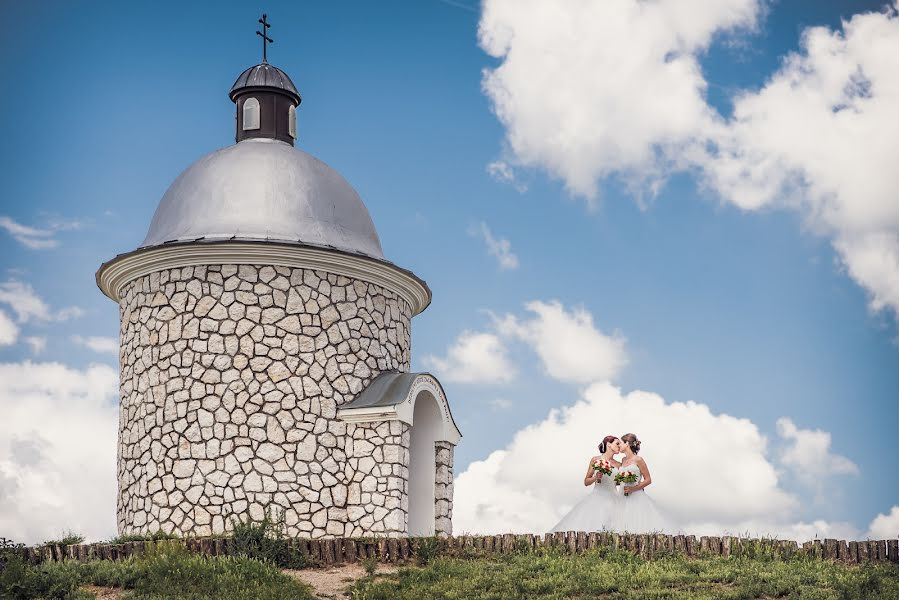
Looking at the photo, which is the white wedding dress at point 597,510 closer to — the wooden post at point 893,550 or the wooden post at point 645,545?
the wooden post at point 645,545

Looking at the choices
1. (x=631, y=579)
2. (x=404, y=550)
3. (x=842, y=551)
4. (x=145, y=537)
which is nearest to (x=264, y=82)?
(x=145, y=537)

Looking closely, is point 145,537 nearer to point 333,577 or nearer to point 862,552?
point 333,577

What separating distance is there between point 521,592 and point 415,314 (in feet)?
29.4

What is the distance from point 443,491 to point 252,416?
13.3 ft

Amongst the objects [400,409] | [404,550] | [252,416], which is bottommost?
[404,550]

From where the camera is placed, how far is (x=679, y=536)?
15094 mm

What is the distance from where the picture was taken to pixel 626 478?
55.4 ft

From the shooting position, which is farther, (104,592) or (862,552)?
(862,552)

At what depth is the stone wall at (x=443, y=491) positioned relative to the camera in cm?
1973

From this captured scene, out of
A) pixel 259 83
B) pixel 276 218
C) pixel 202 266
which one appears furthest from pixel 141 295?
pixel 259 83

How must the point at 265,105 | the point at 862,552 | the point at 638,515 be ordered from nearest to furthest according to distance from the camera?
the point at 862,552, the point at 638,515, the point at 265,105

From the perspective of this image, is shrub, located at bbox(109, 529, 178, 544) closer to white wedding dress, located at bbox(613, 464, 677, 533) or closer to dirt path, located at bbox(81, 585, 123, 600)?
dirt path, located at bbox(81, 585, 123, 600)

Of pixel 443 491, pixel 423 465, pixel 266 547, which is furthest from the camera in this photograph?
pixel 423 465

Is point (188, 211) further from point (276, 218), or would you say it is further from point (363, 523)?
point (363, 523)
